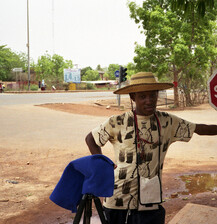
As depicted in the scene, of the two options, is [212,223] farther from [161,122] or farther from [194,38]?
[194,38]

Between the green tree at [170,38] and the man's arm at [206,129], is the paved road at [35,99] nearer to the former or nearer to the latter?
the green tree at [170,38]

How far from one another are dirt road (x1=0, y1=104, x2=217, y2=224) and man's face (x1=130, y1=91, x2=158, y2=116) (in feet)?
6.76

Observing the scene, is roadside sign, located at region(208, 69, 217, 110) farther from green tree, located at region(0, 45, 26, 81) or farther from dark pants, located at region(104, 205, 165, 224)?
green tree, located at region(0, 45, 26, 81)

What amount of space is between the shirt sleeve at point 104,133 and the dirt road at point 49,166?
1.99 m

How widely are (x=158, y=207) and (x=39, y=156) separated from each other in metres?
5.51

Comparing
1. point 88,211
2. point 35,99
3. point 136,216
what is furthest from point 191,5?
point 35,99

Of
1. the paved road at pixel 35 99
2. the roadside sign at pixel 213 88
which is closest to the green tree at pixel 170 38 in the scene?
the paved road at pixel 35 99

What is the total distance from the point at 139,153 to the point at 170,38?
1890cm

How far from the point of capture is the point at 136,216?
6.97ft

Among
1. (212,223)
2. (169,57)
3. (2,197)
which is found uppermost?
(169,57)

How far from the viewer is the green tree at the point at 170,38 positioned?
19.6 m

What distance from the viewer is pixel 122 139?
2197 mm

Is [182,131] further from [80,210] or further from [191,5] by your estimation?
[191,5]

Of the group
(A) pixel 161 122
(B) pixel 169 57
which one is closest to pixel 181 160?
(A) pixel 161 122
